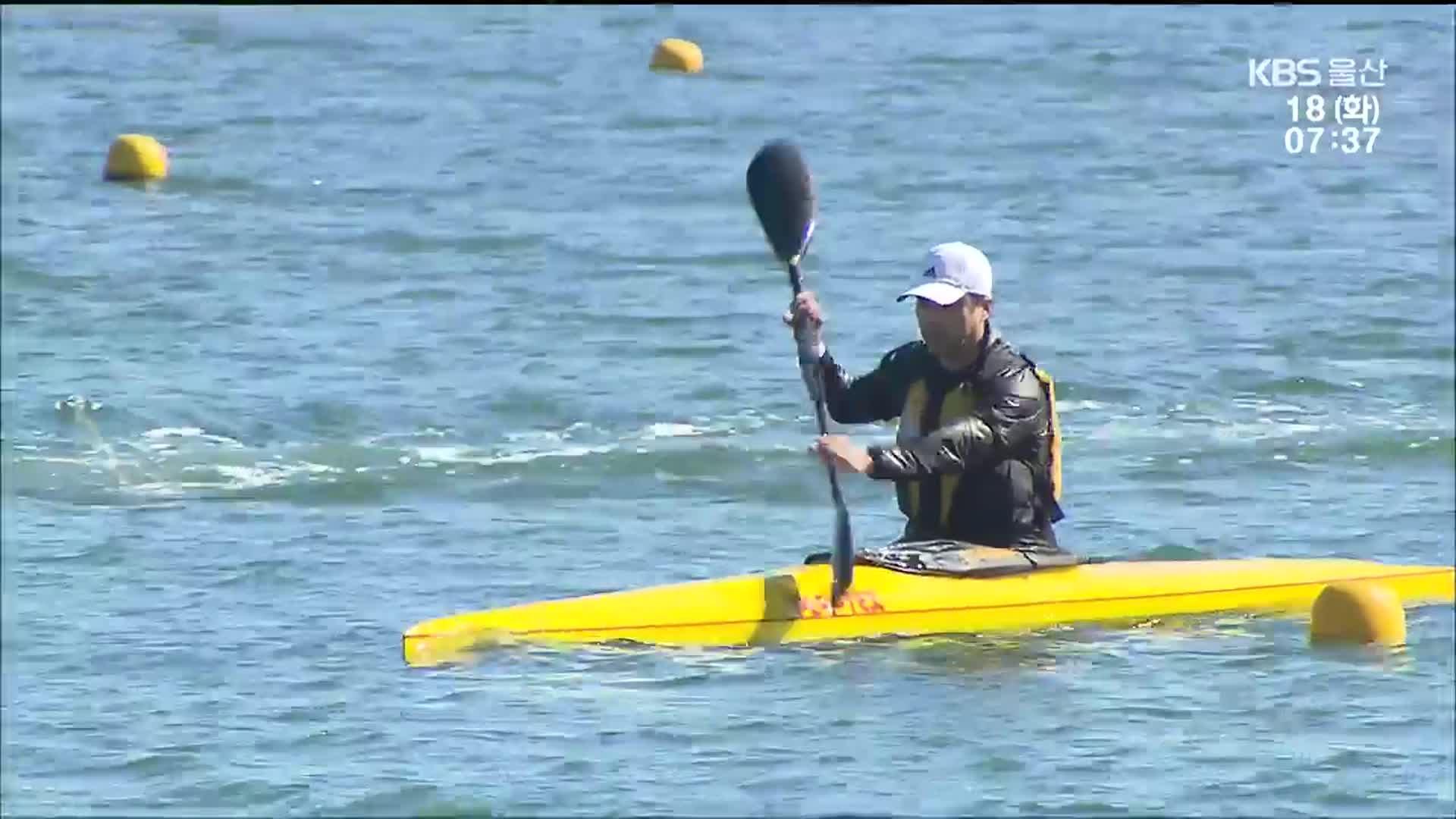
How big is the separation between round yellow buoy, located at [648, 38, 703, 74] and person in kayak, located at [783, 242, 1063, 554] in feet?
57.3

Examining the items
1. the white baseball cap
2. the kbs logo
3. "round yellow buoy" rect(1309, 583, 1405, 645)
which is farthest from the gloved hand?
the kbs logo

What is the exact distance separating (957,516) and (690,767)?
1766mm

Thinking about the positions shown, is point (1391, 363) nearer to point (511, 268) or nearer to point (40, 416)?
point (511, 268)

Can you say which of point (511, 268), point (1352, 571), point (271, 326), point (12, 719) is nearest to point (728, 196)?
point (511, 268)

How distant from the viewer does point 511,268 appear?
20234mm

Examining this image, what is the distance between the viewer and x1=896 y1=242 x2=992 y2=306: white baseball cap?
36.4 feet

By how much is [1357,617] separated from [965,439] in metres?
1.53

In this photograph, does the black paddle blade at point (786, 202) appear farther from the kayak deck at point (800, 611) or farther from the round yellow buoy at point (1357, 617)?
the round yellow buoy at point (1357, 617)

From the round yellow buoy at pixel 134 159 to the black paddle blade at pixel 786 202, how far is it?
453 inches

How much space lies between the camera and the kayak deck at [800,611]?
1120 cm

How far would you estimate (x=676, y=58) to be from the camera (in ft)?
94.9

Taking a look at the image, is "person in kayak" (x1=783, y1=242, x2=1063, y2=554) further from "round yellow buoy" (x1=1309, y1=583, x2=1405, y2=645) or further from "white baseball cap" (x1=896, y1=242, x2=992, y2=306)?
"round yellow buoy" (x1=1309, y1=583, x2=1405, y2=645)

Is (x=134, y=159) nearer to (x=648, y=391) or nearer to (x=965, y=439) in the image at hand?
(x=648, y=391)

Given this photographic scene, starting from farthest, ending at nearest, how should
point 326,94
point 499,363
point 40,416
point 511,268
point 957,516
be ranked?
point 326,94, point 511,268, point 499,363, point 40,416, point 957,516
